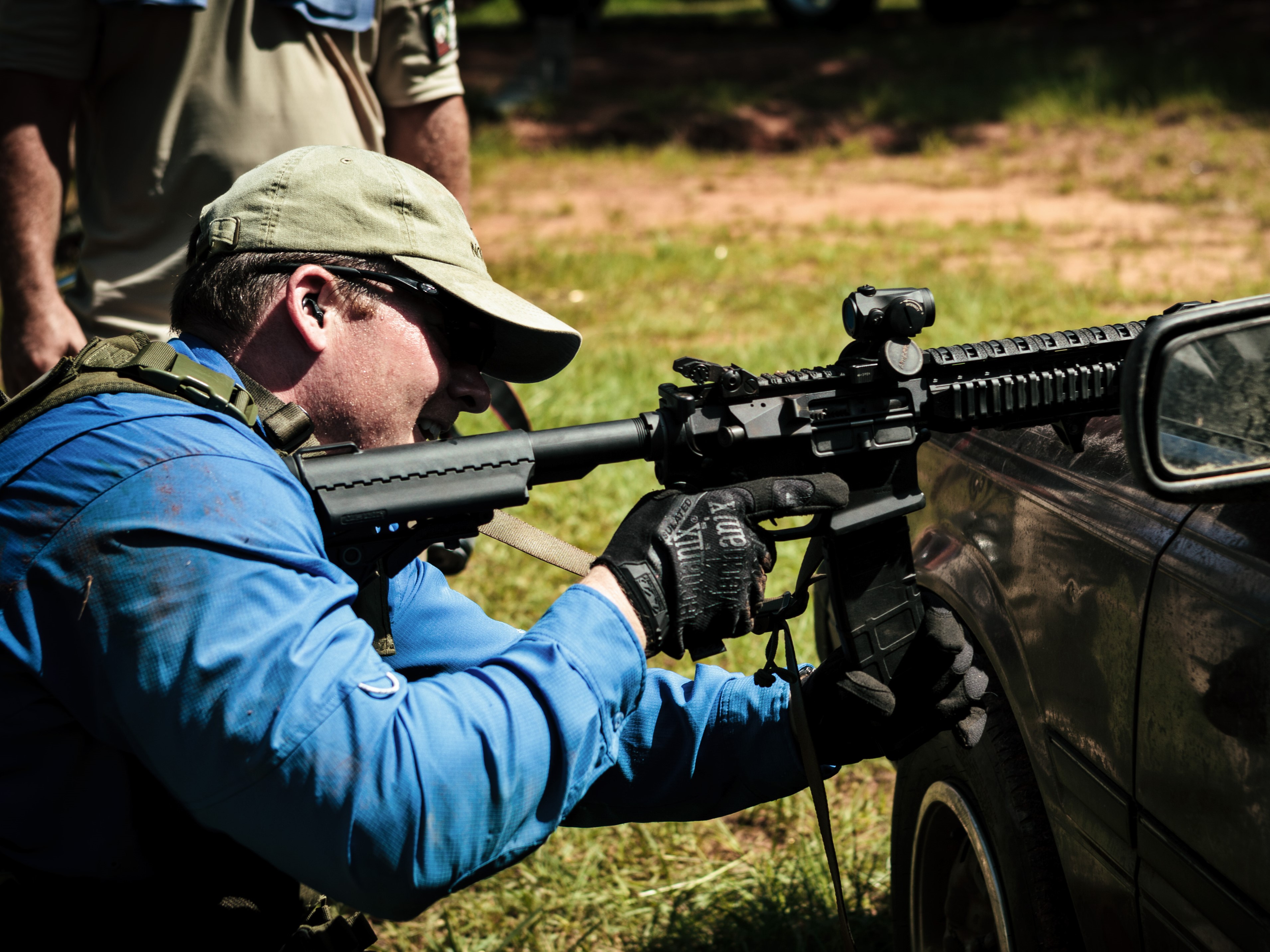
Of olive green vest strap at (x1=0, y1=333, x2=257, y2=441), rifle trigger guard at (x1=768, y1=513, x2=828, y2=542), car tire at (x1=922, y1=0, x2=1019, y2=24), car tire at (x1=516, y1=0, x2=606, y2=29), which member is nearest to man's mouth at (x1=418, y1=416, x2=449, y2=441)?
olive green vest strap at (x1=0, y1=333, x2=257, y2=441)

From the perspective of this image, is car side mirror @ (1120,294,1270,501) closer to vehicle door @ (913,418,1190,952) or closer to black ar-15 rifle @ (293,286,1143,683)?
vehicle door @ (913,418,1190,952)

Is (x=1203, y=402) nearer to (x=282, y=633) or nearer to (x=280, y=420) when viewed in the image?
(x=282, y=633)

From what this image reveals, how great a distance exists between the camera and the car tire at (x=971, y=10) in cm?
1841

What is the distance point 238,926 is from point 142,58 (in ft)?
7.61

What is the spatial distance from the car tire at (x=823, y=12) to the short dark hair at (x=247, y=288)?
19336 millimetres

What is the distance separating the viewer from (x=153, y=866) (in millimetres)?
1639

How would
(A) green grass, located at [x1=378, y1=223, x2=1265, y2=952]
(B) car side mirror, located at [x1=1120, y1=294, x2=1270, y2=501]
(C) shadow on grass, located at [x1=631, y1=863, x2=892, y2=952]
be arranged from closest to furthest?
(B) car side mirror, located at [x1=1120, y1=294, x2=1270, y2=501] → (C) shadow on grass, located at [x1=631, y1=863, x2=892, y2=952] → (A) green grass, located at [x1=378, y1=223, x2=1265, y2=952]

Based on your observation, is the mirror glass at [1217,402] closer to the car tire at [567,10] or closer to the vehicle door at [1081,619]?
the vehicle door at [1081,619]

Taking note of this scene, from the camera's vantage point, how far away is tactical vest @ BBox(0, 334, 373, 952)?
1.59 m

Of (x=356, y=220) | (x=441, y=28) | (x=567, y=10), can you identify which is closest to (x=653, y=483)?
(x=441, y=28)

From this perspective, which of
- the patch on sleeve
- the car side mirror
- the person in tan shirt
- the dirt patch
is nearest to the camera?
the car side mirror

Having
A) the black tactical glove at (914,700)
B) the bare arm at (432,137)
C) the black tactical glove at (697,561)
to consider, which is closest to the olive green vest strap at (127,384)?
the black tactical glove at (697,561)

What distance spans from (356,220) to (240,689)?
786mm

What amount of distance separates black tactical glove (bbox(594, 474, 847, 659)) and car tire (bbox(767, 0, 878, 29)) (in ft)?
63.7
